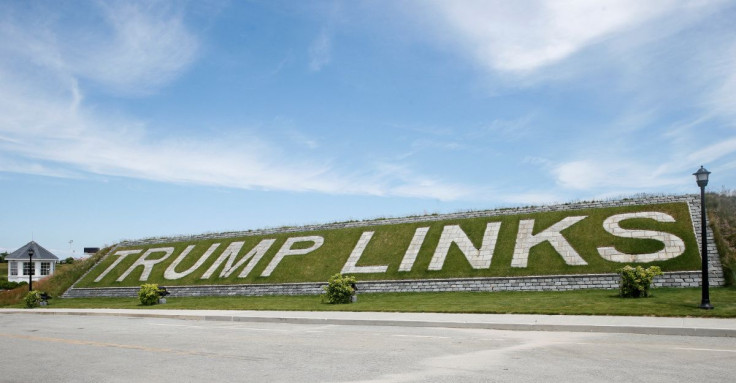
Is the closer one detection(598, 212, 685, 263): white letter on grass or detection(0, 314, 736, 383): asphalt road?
detection(0, 314, 736, 383): asphalt road

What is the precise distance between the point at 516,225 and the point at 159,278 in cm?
3021

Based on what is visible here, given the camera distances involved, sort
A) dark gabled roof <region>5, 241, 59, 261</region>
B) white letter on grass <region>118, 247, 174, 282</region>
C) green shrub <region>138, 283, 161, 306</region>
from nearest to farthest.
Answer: green shrub <region>138, 283, 161, 306</region> → white letter on grass <region>118, 247, 174, 282</region> → dark gabled roof <region>5, 241, 59, 261</region>

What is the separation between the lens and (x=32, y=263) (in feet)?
Result: 265

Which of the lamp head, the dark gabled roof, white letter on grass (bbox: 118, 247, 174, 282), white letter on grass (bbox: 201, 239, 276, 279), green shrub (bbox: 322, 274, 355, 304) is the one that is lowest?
the dark gabled roof

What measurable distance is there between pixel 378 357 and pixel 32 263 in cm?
8479

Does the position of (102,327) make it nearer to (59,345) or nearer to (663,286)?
(59,345)

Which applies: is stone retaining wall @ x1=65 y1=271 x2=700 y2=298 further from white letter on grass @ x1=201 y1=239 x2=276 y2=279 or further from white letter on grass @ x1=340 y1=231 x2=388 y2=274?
white letter on grass @ x1=201 y1=239 x2=276 y2=279

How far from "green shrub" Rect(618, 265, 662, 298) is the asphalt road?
33.9 ft

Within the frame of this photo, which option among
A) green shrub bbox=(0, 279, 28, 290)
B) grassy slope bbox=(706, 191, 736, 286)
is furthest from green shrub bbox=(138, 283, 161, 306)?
green shrub bbox=(0, 279, 28, 290)

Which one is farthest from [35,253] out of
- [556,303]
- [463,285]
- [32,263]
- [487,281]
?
[556,303]

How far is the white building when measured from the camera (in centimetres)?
7950

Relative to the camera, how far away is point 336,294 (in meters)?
30.2

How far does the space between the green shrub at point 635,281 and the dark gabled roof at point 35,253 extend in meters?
80.1

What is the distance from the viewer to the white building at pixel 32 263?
261 ft
